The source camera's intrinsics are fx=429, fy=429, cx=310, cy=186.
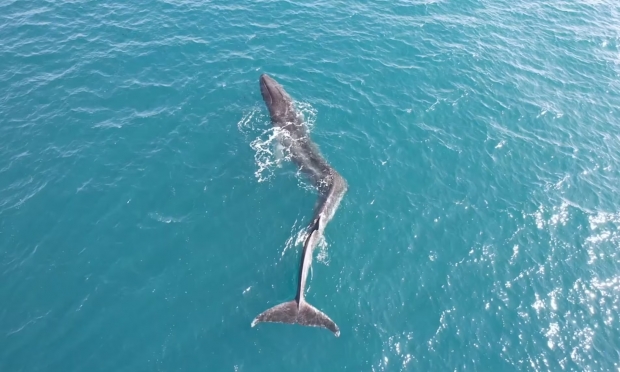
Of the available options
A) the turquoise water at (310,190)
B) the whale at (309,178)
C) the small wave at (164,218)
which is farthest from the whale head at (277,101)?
the small wave at (164,218)

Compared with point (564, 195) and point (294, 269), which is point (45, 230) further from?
point (564, 195)

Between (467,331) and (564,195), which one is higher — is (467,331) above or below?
below

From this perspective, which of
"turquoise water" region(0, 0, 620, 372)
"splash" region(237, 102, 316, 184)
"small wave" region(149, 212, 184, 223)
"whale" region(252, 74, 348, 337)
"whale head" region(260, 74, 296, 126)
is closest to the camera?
"whale" region(252, 74, 348, 337)

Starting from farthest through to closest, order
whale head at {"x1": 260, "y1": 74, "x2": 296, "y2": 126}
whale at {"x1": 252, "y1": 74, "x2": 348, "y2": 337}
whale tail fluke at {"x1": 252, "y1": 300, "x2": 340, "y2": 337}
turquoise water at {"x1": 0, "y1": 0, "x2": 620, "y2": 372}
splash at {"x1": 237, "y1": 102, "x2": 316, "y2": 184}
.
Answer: whale head at {"x1": 260, "y1": 74, "x2": 296, "y2": 126}, splash at {"x1": 237, "y1": 102, "x2": 316, "y2": 184}, turquoise water at {"x1": 0, "y1": 0, "x2": 620, "y2": 372}, whale at {"x1": 252, "y1": 74, "x2": 348, "y2": 337}, whale tail fluke at {"x1": 252, "y1": 300, "x2": 340, "y2": 337}

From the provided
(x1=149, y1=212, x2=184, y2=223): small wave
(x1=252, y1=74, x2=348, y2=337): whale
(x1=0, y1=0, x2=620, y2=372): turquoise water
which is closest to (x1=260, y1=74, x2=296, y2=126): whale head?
(x1=252, y1=74, x2=348, y2=337): whale

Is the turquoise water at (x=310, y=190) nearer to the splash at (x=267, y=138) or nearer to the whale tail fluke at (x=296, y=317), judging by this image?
the splash at (x=267, y=138)

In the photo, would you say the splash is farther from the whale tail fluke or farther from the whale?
the whale tail fluke

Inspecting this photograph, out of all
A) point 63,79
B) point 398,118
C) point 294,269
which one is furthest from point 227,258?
point 63,79
